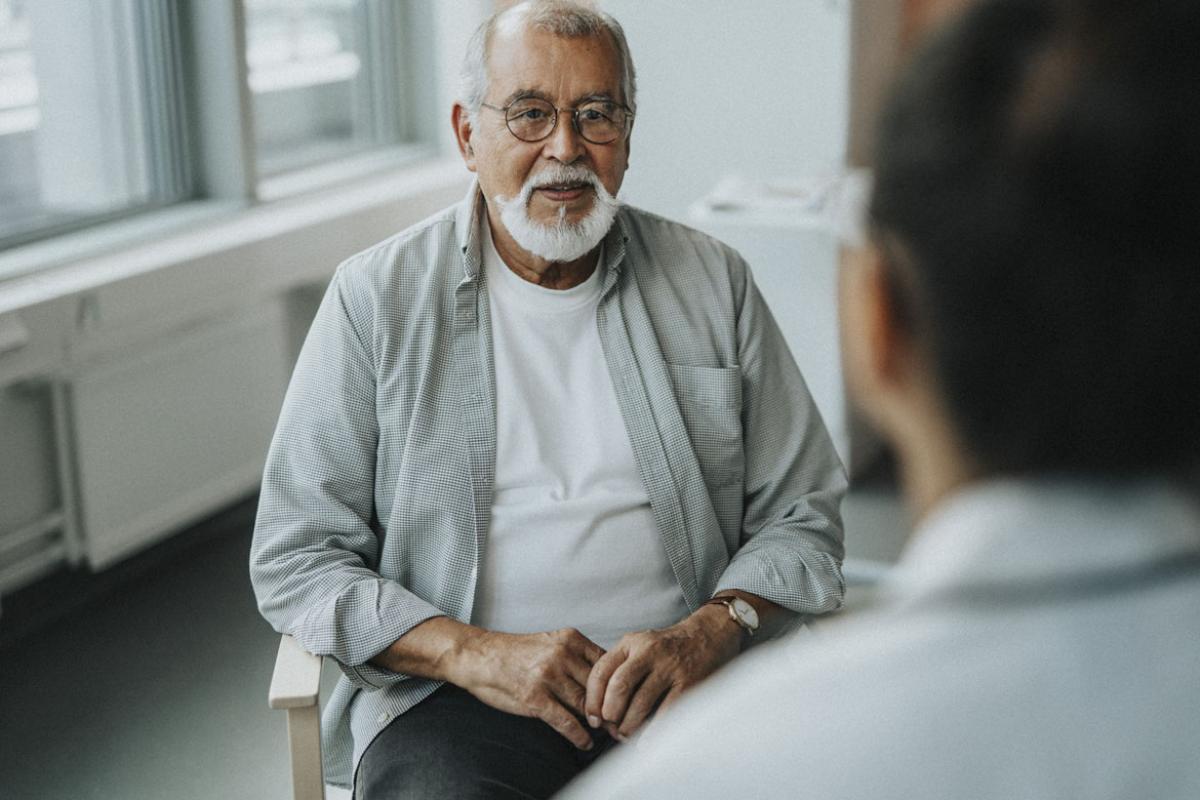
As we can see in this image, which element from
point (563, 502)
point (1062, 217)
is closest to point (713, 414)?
point (563, 502)

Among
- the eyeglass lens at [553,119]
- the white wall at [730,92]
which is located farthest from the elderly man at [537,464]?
the white wall at [730,92]

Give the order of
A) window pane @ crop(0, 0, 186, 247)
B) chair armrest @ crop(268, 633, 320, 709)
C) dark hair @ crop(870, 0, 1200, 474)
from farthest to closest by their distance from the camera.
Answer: window pane @ crop(0, 0, 186, 247) < chair armrest @ crop(268, 633, 320, 709) < dark hair @ crop(870, 0, 1200, 474)

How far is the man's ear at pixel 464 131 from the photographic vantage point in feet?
6.41

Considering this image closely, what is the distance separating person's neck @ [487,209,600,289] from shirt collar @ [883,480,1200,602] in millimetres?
1338

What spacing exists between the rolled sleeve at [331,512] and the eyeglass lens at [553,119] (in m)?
0.34

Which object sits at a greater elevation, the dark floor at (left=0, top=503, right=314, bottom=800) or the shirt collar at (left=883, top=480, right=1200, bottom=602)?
the shirt collar at (left=883, top=480, right=1200, bottom=602)

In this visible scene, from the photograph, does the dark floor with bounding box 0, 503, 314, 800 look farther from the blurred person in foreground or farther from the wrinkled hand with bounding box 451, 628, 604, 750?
the blurred person in foreground

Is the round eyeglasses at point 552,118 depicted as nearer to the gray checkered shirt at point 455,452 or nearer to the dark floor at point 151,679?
the gray checkered shirt at point 455,452

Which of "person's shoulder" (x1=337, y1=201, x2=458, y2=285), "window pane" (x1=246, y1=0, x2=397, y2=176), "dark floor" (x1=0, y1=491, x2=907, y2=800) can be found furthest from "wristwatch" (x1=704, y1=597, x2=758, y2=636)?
"window pane" (x1=246, y1=0, x2=397, y2=176)

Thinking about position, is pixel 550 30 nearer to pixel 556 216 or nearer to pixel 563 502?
pixel 556 216

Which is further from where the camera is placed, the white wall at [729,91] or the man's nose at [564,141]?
the white wall at [729,91]

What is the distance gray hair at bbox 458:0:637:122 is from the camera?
1.83 metres

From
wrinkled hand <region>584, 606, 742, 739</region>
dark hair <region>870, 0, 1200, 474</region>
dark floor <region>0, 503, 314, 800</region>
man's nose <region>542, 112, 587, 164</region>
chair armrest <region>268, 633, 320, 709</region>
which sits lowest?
dark floor <region>0, 503, 314, 800</region>

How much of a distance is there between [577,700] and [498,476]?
1.07 ft
